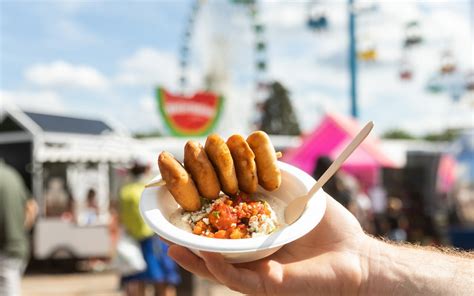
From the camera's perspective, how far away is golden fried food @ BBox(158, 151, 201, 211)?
1.99 metres

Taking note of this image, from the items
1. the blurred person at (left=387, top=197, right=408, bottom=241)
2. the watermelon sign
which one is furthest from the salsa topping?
the watermelon sign

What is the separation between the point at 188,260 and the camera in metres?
1.98

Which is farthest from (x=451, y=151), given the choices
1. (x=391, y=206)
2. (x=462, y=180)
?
(x=391, y=206)

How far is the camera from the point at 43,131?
12.6m

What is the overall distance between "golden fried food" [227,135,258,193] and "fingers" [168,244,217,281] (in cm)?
33

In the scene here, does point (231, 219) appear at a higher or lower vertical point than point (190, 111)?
lower

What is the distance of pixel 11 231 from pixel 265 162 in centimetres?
332

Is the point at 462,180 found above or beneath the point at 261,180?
beneath

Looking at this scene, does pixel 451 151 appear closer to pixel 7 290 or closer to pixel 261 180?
pixel 7 290

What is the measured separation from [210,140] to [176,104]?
1229 centimetres

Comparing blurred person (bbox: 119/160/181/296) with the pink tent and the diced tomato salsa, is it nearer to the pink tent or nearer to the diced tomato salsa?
the pink tent

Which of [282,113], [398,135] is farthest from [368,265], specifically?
[398,135]

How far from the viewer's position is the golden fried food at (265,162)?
212cm

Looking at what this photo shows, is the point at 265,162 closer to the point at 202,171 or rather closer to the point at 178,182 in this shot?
the point at 202,171
